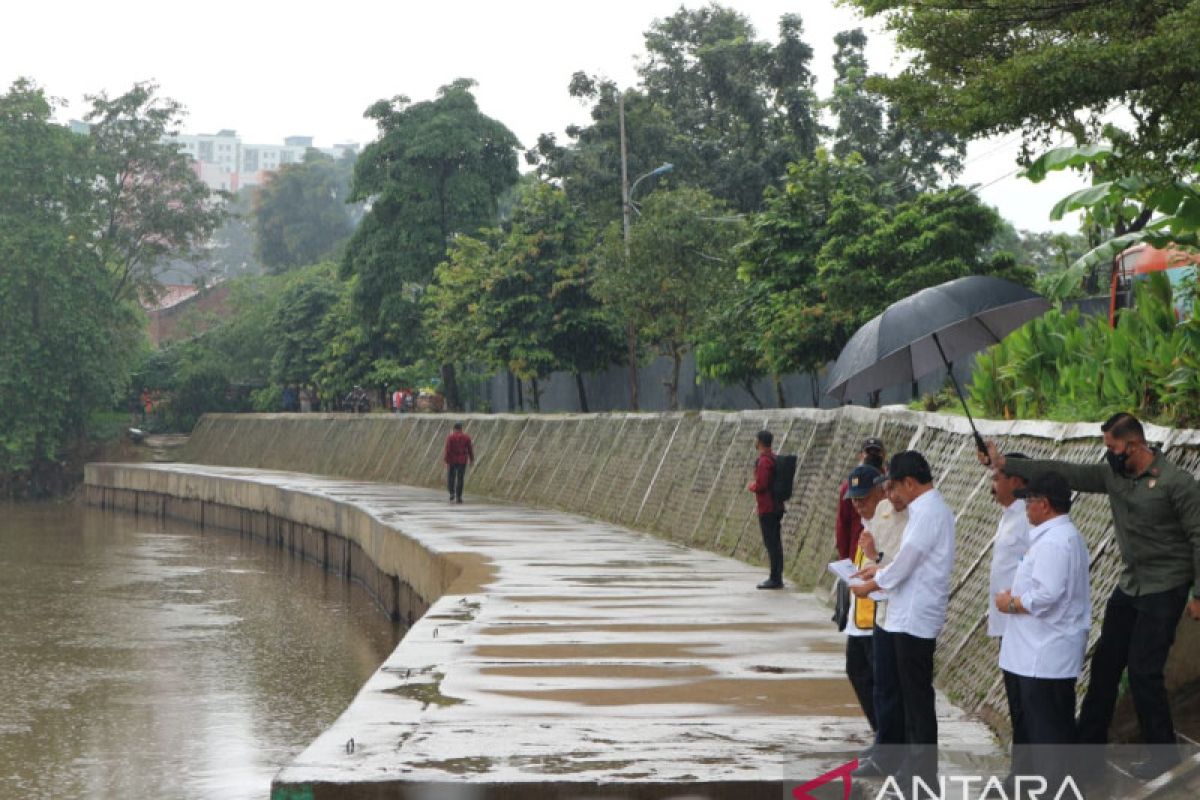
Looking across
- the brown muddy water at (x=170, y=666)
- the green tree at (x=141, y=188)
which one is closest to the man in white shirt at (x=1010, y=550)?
the brown muddy water at (x=170, y=666)

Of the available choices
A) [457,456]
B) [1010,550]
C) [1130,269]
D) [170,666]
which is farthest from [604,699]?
[457,456]

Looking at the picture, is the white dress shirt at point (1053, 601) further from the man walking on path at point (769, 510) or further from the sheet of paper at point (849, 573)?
the man walking on path at point (769, 510)

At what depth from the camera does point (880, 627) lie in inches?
322

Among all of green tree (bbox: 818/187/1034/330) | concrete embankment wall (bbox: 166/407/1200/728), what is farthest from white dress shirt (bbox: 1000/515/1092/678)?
green tree (bbox: 818/187/1034/330)

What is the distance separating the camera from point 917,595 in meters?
7.95

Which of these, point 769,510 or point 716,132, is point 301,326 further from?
point 769,510

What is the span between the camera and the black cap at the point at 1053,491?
24.2ft

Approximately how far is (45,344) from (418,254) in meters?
14.9

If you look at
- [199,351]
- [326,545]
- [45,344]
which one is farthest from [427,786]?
[199,351]

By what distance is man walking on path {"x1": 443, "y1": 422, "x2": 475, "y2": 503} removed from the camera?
109ft

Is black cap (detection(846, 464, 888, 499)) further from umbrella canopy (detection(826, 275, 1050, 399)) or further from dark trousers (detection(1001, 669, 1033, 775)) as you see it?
umbrella canopy (detection(826, 275, 1050, 399))

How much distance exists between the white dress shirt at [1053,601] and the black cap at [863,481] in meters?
1.41

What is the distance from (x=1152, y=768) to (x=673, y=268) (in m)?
31.0

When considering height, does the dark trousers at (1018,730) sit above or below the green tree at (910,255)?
below
